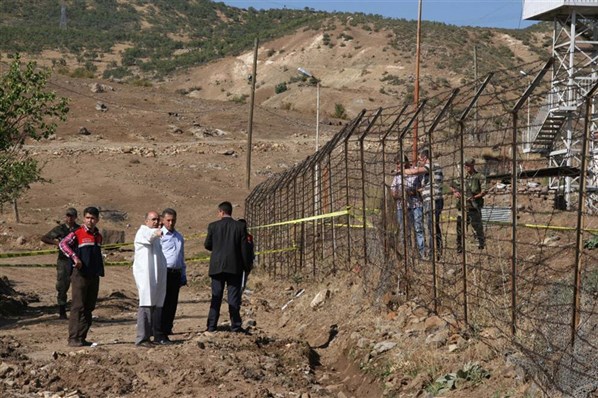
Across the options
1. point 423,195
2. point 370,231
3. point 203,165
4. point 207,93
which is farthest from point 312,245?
point 207,93

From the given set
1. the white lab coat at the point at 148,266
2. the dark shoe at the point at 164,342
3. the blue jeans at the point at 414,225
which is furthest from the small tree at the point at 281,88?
the white lab coat at the point at 148,266

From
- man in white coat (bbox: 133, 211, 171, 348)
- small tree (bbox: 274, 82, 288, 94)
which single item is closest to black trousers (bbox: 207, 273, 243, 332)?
man in white coat (bbox: 133, 211, 171, 348)

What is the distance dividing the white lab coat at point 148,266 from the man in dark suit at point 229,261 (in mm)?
851

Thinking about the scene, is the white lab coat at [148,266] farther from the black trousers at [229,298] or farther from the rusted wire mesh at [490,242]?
the rusted wire mesh at [490,242]

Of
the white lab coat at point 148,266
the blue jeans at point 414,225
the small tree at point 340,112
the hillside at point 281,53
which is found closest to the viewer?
the white lab coat at point 148,266

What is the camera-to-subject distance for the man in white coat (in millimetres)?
11008

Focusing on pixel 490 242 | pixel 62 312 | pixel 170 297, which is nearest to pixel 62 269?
pixel 62 312

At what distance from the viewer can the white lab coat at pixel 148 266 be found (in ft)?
36.1

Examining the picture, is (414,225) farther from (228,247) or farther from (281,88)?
(281,88)

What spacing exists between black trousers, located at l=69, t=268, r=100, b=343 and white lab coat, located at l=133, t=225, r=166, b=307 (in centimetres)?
59

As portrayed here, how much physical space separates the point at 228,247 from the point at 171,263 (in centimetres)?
67

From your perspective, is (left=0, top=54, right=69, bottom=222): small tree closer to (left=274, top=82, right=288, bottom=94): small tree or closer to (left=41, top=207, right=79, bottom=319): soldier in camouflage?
(left=41, top=207, right=79, bottom=319): soldier in camouflage

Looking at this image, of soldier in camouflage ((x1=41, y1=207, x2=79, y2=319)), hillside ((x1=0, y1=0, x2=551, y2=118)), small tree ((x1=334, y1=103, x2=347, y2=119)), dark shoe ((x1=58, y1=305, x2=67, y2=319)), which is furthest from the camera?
hillside ((x1=0, y1=0, x2=551, y2=118))

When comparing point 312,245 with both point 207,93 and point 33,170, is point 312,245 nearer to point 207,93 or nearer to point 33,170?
point 33,170
